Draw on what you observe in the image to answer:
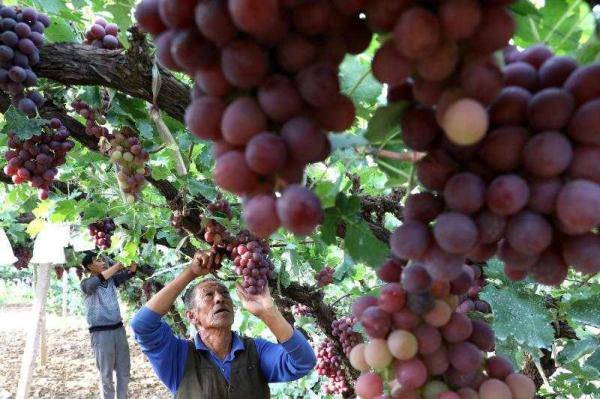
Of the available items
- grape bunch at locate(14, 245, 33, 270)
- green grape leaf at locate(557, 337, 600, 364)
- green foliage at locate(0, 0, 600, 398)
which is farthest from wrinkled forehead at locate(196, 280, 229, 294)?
grape bunch at locate(14, 245, 33, 270)

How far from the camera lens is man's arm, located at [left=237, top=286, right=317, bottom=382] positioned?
2.82 m

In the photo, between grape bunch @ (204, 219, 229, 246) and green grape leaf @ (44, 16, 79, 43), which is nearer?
green grape leaf @ (44, 16, 79, 43)

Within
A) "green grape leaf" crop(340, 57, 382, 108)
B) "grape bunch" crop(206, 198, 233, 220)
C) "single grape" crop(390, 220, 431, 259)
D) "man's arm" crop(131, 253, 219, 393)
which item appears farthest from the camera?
"man's arm" crop(131, 253, 219, 393)

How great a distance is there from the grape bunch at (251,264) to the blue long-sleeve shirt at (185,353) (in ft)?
1.18

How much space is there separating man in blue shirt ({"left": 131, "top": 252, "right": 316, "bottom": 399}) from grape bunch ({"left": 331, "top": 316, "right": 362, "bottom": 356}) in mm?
622

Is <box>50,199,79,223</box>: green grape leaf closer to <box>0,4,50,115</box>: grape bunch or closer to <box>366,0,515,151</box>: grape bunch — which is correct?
<box>0,4,50,115</box>: grape bunch

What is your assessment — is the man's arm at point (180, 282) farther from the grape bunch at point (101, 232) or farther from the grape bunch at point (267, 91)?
the grape bunch at point (267, 91)

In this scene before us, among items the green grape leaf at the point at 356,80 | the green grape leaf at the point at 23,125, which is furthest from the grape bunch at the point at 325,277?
the green grape leaf at the point at 356,80

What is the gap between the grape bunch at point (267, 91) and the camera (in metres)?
0.48

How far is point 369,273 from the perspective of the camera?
4469 mm

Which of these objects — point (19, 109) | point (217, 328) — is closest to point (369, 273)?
point (217, 328)

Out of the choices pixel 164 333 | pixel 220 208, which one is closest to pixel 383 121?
pixel 220 208

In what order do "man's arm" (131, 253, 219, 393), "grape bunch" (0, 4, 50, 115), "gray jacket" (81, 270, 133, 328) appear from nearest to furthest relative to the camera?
"grape bunch" (0, 4, 50, 115) → "man's arm" (131, 253, 219, 393) → "gray jacket" (81, 270, 133, 328)

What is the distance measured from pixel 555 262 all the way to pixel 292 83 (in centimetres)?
35
